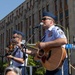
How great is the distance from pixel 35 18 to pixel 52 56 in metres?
50.0

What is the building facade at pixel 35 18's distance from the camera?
1601 inches

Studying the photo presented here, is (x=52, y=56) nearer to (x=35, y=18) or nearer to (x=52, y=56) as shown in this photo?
(x=52, y=56)

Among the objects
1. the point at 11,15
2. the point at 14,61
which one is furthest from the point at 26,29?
the point at 14,61

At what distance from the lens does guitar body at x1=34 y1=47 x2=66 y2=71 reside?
4684mm

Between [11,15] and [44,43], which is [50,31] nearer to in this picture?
[44,43]

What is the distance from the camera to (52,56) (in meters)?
4.76

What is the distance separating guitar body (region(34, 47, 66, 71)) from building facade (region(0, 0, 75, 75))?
971 inches

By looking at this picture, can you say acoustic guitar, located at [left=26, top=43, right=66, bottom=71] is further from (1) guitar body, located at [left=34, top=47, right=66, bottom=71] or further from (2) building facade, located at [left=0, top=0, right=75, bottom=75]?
(2) building facade, located at [left=0, top=0, right=75, bottom=75]

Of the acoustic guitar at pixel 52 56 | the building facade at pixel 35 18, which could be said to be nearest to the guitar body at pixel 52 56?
the acoustic guitar at pixel 52 56

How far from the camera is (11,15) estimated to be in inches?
2781

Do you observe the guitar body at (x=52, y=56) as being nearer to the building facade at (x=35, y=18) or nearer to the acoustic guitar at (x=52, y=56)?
the acoustic guitar at (x=52, y=56)

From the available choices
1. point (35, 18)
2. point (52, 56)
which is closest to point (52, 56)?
point (52, 56)

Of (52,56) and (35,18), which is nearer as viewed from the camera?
(52,56)

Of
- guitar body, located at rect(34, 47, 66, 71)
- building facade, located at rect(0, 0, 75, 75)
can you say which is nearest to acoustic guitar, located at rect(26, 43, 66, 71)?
guitar body, located at rect(34, 47, 66, 71)
